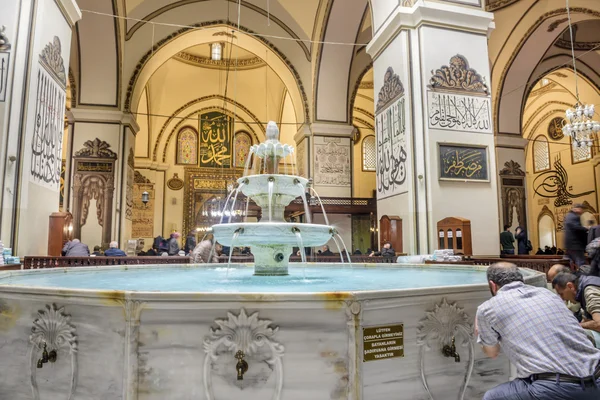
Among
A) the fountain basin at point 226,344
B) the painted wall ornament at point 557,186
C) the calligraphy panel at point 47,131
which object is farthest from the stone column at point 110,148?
the painted wall ornament at point 557,186

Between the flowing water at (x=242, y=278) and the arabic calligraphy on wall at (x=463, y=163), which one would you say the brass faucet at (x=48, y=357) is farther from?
the arabic calligraphy on wall at (x=463, y=163)

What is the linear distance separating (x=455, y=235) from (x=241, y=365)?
5.66 metres

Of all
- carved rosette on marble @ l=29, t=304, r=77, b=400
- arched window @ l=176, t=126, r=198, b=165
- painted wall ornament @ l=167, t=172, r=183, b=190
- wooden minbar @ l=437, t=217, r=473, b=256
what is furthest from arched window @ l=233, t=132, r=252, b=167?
carved rosette on marble @ l=29, t=304, r=77, b=400

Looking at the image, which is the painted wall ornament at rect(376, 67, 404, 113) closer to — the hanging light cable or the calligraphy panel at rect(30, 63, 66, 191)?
the hanging light cable

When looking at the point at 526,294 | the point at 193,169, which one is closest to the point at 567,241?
the point at 526,294

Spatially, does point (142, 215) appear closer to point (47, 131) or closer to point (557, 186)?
point (47, 131)

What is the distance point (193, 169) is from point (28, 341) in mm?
17697

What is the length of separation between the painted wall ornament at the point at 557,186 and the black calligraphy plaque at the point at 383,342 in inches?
702

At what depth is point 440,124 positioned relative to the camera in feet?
24.3

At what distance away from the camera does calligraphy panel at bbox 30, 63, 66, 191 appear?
6.37 m

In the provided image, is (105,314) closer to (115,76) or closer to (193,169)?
(115,76)

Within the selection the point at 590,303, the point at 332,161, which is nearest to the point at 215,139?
the point at 332,161

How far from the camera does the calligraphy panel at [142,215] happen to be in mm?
18094

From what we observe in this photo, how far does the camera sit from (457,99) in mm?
7594
